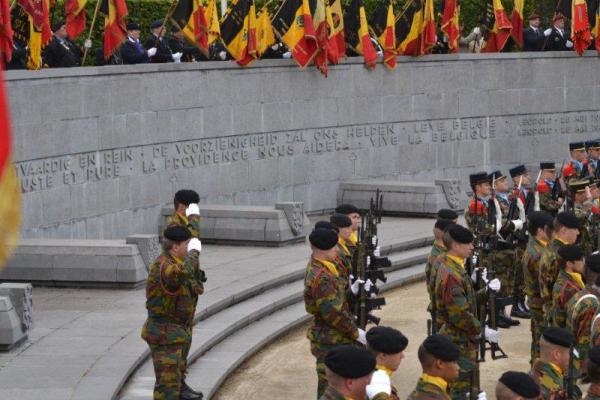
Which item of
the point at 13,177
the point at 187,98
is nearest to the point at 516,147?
the point at 187,98

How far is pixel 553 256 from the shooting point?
14.1 meters

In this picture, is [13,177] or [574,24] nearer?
[13,177]

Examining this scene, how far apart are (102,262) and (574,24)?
48.2 ft

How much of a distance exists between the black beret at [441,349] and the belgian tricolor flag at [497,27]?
20.6 metres

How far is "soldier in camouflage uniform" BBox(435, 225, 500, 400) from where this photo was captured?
1259 cm

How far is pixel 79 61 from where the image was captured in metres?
21.6

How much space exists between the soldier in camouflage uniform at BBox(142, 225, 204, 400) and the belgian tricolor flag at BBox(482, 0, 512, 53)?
56.7ft

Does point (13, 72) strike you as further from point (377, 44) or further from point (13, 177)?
point (13, 177)

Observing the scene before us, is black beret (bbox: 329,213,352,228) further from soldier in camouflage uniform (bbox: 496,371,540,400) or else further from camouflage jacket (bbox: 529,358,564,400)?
soldier in camouflage uniform (bbox: 496,371,540,400)

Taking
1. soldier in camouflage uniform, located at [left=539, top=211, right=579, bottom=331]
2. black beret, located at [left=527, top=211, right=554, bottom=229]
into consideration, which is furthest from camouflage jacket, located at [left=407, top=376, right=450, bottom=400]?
black beret, located at [left=527, top=211, right=554, bottom=229]

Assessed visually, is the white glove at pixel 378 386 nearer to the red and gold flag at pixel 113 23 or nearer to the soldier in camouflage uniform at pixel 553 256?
the soldier in camouflage uniform at pixel 553 256

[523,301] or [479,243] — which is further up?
[479,243]

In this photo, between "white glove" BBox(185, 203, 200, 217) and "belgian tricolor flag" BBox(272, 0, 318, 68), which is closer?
"white glove" BBox(185, 203, 200, 217)

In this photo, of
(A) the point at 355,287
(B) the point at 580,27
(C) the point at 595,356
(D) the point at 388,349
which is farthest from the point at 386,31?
(D) the point at 388,349
